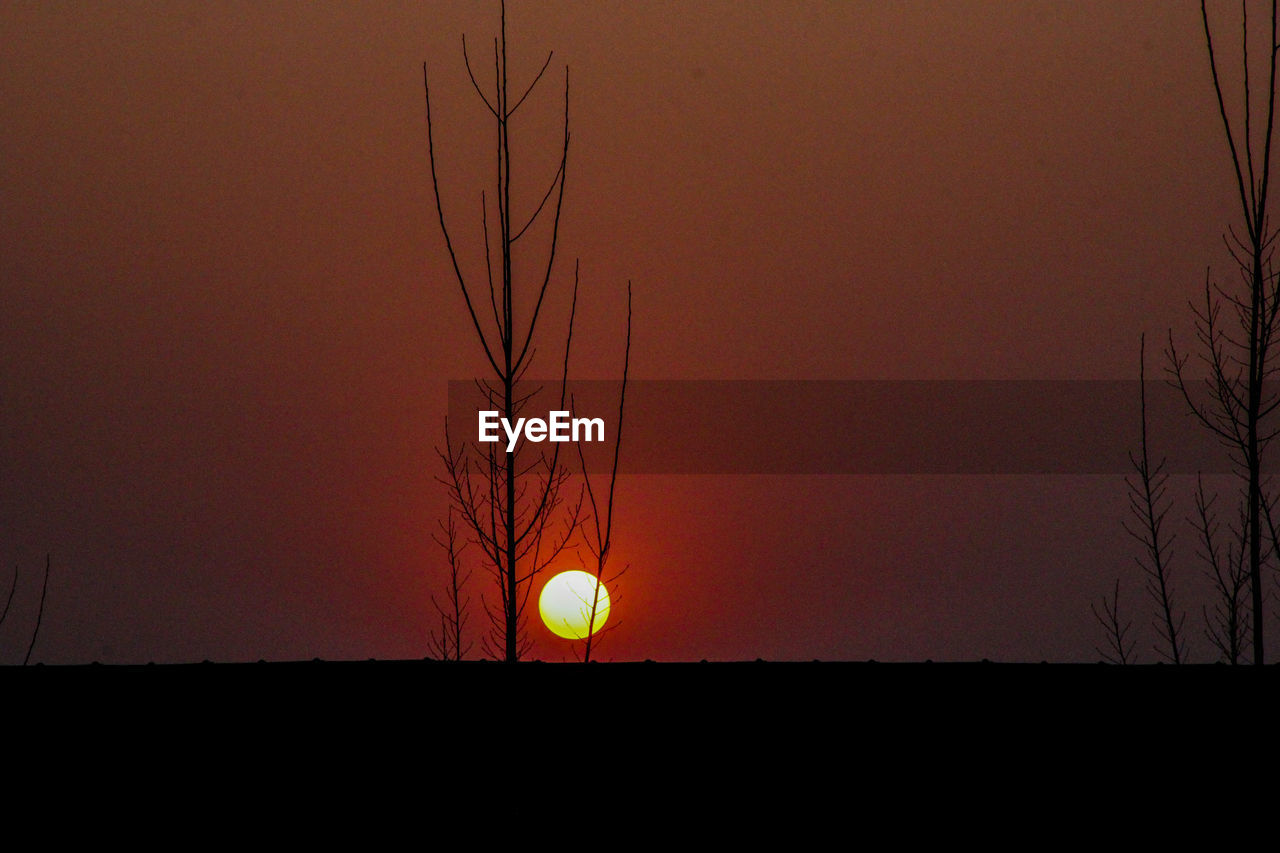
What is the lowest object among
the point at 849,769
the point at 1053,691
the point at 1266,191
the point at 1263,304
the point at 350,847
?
the point at 350,847

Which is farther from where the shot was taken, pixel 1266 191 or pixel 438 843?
pixel 1266 191

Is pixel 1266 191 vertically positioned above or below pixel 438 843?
above

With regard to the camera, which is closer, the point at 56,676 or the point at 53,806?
the point at 53,806

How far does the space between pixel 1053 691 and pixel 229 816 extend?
2194 millimetres

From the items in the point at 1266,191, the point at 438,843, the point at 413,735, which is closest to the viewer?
the point at 438,843

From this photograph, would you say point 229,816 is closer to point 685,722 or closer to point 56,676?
point 56,676

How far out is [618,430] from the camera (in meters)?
3.74

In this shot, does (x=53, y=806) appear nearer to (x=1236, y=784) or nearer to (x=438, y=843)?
(x=438, y=843)

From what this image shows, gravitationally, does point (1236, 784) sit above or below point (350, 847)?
above

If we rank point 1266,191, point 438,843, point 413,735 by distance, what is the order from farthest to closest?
point 1266,191 < point 413,735 < point 438,843

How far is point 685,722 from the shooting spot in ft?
8.70

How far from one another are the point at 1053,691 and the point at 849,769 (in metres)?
0.61

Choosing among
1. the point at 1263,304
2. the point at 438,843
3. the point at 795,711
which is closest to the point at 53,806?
the point at 438,843

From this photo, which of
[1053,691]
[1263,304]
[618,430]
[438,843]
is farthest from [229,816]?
[1263,304]
